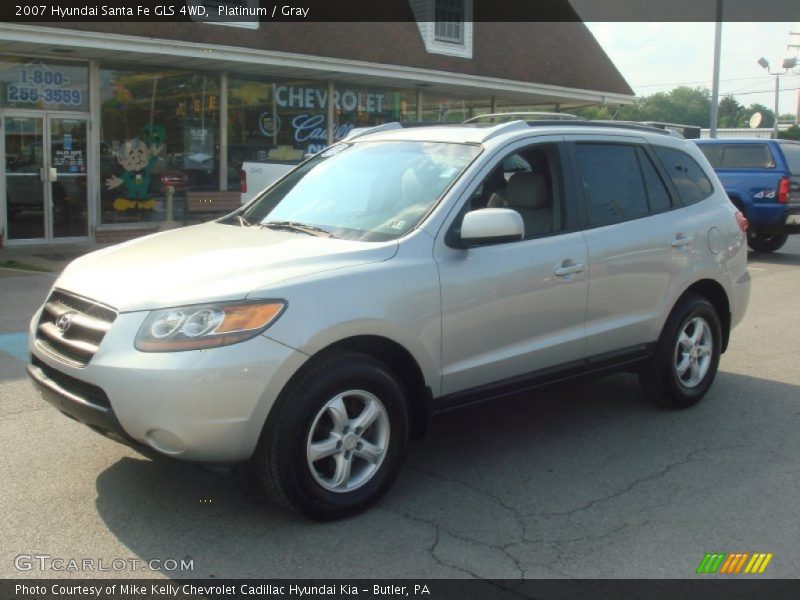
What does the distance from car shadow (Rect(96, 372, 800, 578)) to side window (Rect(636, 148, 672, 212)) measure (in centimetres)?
143

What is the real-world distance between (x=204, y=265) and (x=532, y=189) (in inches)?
80.7

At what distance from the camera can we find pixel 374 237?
4.50 meters

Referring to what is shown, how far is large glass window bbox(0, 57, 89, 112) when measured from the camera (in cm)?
1402

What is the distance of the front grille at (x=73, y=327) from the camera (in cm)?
391

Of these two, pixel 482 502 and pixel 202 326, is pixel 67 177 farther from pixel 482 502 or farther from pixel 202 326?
pixel 482 502

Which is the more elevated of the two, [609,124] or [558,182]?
[609,124]

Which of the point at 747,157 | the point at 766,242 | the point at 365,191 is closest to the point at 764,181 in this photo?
the point at 747,157

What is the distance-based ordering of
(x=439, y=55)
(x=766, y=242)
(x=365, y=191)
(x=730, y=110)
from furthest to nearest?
(x=730, y=110), (x=439, y=55), (x=766, y=242), (x=365, y=191)

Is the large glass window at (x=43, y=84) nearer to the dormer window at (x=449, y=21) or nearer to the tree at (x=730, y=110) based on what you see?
the dormer window at (x=449, y=21)

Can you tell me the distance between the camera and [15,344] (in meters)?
7.51

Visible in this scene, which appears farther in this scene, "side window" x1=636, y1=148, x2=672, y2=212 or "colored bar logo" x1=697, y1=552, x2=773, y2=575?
"side window" x1=636, y1=148, x2=672, y2=212

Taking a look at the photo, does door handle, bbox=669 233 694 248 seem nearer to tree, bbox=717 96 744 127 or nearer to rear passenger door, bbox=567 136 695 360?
rear passenger door, bbox=567 136 695 360

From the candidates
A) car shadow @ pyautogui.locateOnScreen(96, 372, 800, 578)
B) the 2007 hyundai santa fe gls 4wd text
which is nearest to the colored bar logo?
car shadow @ pyautogui.locateOnScreen(96, 372, 800, 578)

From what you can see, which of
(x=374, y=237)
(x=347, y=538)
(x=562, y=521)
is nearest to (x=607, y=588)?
(x=562, y=521)
